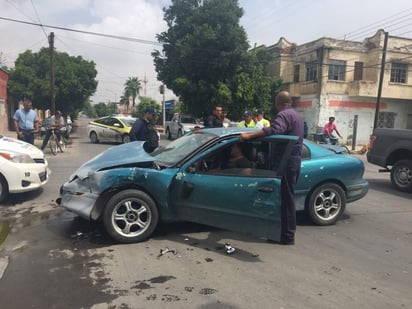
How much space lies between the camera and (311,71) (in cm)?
2909

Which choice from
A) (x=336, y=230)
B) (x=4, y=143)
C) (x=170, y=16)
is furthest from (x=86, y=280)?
(x=170, y=16)

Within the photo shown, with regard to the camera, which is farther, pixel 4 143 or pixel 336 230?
pixel 4 143

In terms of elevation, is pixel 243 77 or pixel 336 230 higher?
pixel 243 77

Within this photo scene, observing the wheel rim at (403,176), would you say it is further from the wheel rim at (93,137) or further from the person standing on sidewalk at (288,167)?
the wheel rim at (93,137)

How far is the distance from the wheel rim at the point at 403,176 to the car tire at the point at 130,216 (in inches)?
256

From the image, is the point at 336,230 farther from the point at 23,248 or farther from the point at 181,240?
the point at 23,248

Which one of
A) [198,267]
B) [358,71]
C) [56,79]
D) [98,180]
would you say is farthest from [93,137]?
[358,71]

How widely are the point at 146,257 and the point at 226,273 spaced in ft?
3.13

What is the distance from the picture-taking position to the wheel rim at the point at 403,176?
8.52 meters

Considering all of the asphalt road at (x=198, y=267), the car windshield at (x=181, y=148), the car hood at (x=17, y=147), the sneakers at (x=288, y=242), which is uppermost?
the car windshield at (x=181, y=148)

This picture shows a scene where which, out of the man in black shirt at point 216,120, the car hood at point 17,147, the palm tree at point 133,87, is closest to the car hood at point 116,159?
the car hood at point 17,147

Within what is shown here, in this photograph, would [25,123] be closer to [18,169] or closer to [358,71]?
[18,169]

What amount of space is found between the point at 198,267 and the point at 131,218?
43.4 inches

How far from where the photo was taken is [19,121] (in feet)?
32.0
